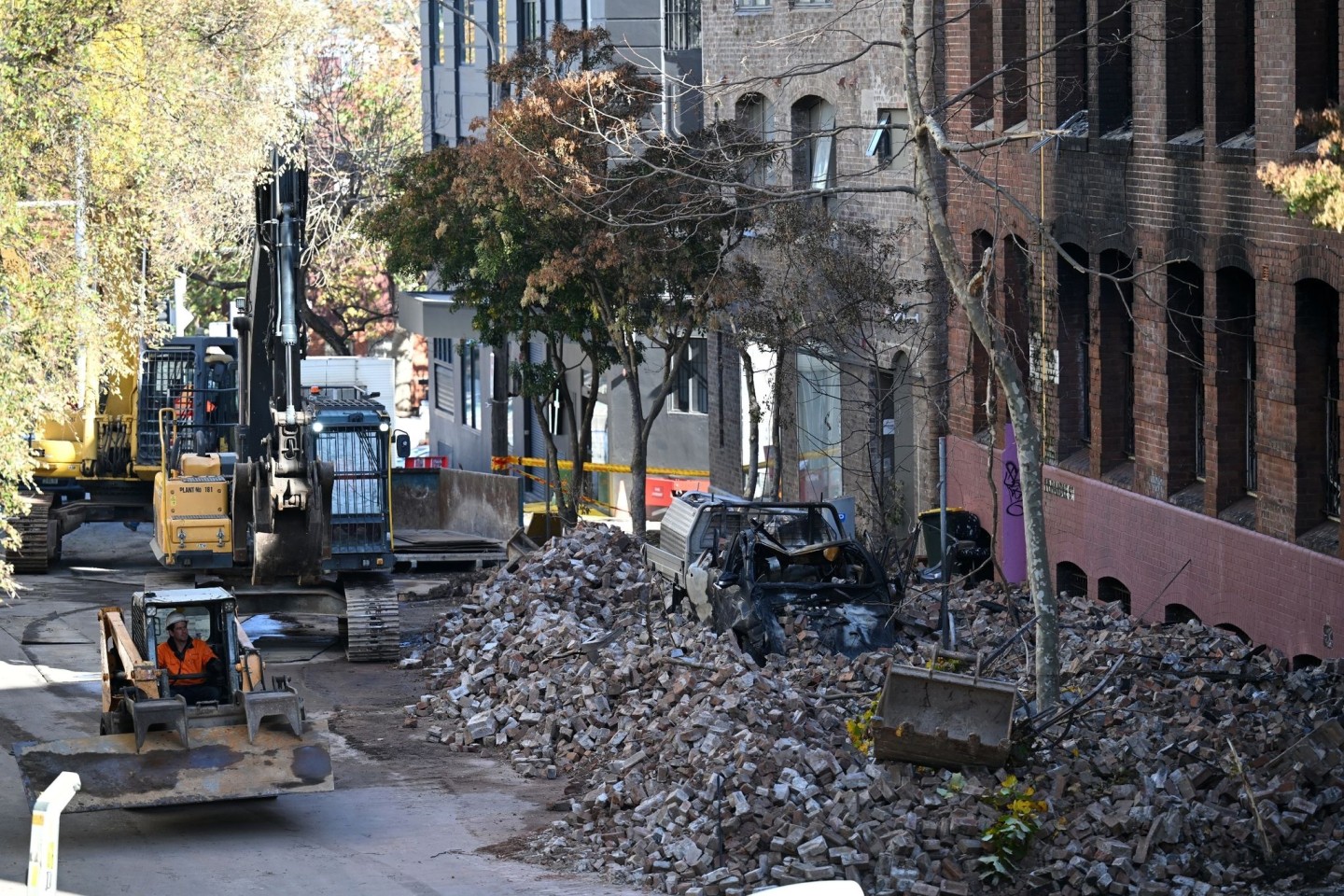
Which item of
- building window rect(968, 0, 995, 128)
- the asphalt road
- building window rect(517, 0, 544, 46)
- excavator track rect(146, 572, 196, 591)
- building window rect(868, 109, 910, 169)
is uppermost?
building window rect(517, 0, 544, 46)

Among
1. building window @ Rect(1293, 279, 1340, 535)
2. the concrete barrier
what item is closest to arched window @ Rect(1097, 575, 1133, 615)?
building window @ Rect(1293, 279, 1340, 535)

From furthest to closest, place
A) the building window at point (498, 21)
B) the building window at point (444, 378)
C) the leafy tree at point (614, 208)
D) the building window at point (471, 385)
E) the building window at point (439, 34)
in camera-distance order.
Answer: the building window at point (444, 378)
the building window at point (439, 34)
the building window at point (471, 385)
the building window at point (498, 21)
the leafy tree at point (614, 208)

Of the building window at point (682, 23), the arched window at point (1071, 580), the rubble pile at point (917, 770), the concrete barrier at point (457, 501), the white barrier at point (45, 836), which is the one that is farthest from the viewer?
the building window at point (682, 23)

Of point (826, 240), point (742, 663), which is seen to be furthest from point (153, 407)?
point (742, 663)

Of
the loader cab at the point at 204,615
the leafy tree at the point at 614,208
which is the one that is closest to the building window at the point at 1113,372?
the leafy tree at the point at 614,208

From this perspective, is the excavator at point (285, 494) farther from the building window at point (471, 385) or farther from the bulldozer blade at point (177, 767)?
the building window at point (471, 385)

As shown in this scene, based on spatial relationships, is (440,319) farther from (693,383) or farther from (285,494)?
(285,494)

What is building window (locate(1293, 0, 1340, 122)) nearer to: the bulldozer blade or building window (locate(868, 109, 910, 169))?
building window (locate(868, 109, 910, 169))

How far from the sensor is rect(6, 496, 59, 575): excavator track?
31.2 metres

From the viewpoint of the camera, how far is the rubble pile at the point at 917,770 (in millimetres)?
14453

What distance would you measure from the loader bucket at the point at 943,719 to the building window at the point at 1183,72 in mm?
9793

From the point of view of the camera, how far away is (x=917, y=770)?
50.8 feet

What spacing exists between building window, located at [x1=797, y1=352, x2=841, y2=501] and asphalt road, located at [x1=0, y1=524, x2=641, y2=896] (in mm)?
11095

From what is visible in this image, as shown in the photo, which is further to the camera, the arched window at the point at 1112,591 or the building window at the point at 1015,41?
the building window at the point at 1015,41
